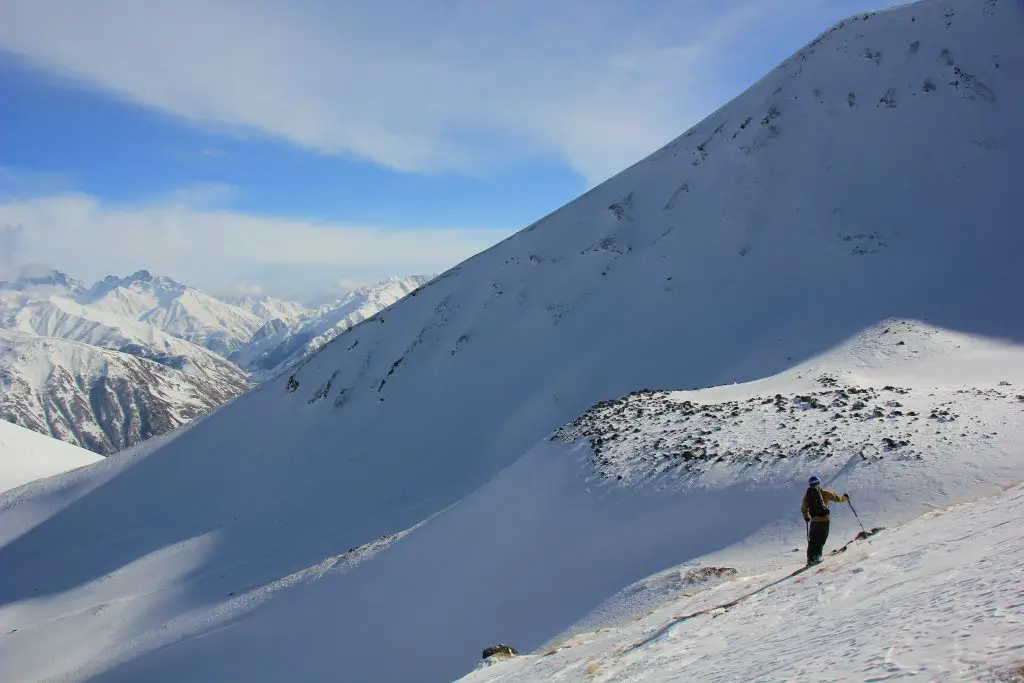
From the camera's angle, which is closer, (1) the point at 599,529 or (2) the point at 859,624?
(2) the point at 859,624

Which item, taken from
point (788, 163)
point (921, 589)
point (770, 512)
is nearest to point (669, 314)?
point (788, 163)

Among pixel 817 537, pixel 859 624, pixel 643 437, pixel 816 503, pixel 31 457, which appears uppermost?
pixel 31 457

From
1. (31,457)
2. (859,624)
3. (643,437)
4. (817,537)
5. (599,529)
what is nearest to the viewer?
(859,624)

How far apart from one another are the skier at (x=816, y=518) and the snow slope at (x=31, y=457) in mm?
92699

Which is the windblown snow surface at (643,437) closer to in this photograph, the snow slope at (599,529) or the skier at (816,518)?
the snow slope at (599,529)

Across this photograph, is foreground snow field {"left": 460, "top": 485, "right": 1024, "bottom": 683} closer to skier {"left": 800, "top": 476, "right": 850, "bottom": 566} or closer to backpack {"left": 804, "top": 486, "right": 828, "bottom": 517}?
skier {"left": 800, "top": 476, "right": 850, "bottom": 566}

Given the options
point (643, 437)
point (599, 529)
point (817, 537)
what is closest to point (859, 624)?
point (817, 537)

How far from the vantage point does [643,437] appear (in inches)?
923

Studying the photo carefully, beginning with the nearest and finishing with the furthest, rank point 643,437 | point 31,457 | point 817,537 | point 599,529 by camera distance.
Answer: point 817,537
point 599,529
point 643,437
point 31,457

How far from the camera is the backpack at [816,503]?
490 inches

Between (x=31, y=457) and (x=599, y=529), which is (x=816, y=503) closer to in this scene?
(x=599, y=529)

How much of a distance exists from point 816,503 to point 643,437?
11017mm

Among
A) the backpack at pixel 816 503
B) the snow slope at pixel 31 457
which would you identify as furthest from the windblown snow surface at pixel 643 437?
the snow slope at pixel 31 457

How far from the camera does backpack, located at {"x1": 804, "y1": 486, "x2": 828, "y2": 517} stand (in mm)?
12453
